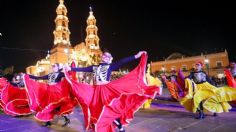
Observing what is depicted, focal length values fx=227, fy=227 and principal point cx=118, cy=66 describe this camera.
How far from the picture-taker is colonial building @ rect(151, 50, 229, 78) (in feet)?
163

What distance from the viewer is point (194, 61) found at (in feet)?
177

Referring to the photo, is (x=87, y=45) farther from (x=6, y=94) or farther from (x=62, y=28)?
(x=6, y=94)

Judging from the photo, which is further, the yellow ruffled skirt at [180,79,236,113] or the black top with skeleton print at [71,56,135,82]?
the yellow ruffled skirt at [180,79,236,113]

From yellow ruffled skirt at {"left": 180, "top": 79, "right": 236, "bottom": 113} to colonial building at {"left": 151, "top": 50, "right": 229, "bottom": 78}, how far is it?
37972 mm

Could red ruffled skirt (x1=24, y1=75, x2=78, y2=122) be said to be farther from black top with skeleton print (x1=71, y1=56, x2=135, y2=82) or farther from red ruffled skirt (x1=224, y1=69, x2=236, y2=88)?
red ruffled skirt (x1=224, y1=69, x2=236, y2=88)

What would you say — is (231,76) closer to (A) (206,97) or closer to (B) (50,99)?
(A) (206,97)

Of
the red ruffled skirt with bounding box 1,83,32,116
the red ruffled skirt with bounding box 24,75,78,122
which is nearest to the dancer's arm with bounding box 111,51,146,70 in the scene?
the red ruffled skirt with bounding box 24,75,78,122

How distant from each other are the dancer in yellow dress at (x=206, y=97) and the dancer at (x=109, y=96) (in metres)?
2.22

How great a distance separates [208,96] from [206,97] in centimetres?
7

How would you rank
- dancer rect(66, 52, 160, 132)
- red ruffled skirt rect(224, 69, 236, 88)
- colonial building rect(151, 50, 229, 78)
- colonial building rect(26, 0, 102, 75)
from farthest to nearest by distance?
colonial building rect(26, 0, 102, 75) < colonial building rect(151, 50, 229, 78) < red ruffled skirt rect(224, 69, 236, 88) < dancer rect(66, 52, 160, 132)

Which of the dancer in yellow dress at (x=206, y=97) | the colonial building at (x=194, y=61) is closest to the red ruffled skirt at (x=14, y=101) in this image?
the dancer in yellow dress at (x=206, y=97)

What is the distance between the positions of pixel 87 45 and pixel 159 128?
7131 cm

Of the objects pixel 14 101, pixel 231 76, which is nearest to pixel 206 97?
pixel 231 76

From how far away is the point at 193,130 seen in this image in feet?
17.9
